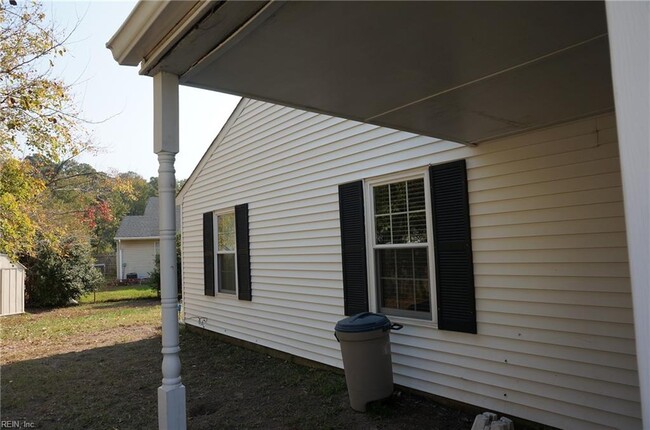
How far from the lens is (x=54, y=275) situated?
626 inches

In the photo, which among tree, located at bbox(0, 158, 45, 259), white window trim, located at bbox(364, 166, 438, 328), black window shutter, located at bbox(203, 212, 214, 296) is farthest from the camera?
black window shutter, located at bbox(203, 212, 214, 296)

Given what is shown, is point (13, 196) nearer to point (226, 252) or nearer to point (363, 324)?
point (226, 252)

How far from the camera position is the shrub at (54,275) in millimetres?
15742

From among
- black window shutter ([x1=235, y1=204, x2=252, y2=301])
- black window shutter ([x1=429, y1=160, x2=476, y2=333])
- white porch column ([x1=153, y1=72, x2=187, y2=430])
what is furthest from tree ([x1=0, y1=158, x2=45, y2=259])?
black window shutter ([x1=429, y1=160, x2=476, y2=333])

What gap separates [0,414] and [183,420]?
4.03 meters

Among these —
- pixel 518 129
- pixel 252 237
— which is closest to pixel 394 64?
pixel 518 129

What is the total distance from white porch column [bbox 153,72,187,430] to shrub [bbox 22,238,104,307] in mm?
14739

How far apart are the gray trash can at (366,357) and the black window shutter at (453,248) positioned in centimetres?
64

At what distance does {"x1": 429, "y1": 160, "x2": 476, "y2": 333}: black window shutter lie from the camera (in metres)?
4.39

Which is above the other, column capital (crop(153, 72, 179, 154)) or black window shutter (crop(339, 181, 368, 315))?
column capital (crop(153, 72, 179, 154))

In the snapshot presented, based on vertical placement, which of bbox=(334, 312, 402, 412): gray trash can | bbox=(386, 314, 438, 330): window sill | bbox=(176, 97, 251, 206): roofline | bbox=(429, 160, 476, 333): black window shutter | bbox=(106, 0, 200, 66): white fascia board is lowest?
bbox=(334, 312, 402, 412): gray trash can

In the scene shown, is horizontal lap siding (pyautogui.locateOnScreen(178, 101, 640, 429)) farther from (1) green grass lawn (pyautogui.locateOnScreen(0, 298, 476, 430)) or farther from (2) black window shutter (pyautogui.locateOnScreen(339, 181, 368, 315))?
(1) green grass lawn (pyautogui.locateOnScreen(0, 298, 476, 430))

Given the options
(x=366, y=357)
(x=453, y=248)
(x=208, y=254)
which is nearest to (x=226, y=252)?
(x=208, y=254)

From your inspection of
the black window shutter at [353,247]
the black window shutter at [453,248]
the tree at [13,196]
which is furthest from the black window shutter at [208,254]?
the black window shutter at [453,248]
